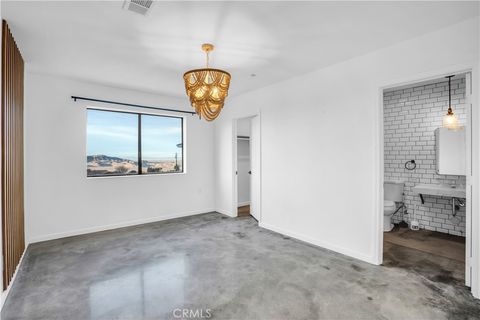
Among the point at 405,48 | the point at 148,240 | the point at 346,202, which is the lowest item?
the point at 148,240

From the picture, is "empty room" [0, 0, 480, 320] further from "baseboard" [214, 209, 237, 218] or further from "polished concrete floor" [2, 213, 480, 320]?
"baseboard" [214, 209, 237, 218]

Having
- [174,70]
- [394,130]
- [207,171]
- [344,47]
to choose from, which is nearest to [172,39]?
[174,70]

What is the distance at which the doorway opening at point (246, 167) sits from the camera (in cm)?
482

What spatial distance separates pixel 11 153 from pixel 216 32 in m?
2.56

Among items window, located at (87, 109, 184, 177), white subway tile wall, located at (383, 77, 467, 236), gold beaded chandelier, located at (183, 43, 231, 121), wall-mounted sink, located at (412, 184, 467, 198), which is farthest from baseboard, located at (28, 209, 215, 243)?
wall-mounted sink, located at (412, 184, 467, 198)

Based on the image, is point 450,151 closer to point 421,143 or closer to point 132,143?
point 421,143

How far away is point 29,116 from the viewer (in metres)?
3.77

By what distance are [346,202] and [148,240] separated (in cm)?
305

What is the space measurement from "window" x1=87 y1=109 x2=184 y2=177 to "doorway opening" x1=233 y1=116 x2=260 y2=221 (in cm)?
136

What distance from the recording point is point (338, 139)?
3404 millimetres

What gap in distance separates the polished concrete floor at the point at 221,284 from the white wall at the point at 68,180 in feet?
1.74

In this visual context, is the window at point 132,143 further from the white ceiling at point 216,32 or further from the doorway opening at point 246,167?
the doorway opening at point 246,167

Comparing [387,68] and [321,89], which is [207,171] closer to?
[321,89]

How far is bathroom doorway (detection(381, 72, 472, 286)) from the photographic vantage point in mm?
3703
